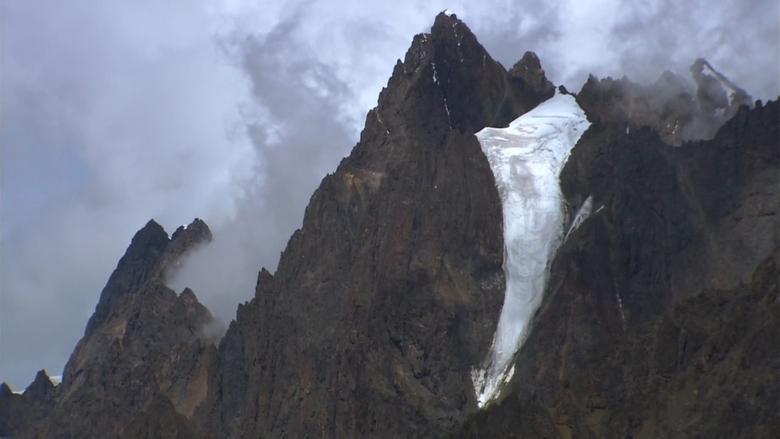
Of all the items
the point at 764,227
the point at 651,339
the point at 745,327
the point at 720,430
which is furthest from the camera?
the point at 764,227

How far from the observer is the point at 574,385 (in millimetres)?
175250

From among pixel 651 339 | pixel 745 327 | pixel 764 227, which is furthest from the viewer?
pixel 764 227

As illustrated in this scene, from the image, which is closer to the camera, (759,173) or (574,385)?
(574,385)

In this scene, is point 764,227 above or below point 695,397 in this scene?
above

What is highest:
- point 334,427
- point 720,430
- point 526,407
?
point 334,427

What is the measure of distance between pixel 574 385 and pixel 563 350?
2281 cm

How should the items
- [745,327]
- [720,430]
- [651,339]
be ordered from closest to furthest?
[720,430], [745,327], [651,339]

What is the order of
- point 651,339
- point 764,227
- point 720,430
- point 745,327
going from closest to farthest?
point 720,430, point 745,327, point 651,339, point 764,227

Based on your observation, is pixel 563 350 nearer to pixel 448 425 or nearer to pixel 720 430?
pixel 448 425

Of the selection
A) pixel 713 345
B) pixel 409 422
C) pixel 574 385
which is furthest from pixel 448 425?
pixel 713 345

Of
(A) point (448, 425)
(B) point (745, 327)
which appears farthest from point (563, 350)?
(B) point (745, 327)

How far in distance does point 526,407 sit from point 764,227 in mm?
34453

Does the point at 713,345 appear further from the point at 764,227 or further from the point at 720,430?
the point at 764,227

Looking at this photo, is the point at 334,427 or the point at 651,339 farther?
the point at 334,427
